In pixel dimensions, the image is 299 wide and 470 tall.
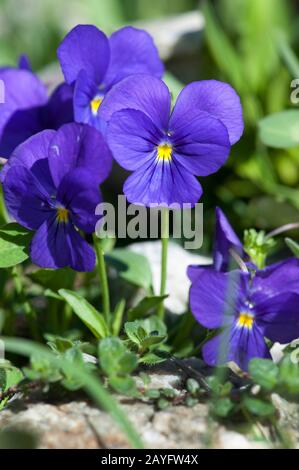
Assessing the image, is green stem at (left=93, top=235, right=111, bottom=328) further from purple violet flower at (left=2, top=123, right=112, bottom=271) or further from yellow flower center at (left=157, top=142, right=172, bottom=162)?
yellow flower center at (left=157, top=142, right=172, bottom=162)

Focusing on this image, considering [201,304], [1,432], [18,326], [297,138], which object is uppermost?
[297,138]

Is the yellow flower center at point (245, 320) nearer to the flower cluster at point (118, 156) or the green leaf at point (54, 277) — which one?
the flower cluster at point (118, 156)

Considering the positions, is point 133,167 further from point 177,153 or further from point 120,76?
point 120,76

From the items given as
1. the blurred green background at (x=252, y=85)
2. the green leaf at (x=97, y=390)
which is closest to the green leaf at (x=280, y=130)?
the blurred green background at (x=252, y=85)

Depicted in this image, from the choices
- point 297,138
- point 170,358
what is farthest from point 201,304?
point 297,138

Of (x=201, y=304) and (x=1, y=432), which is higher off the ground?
(x=201, y=304)
